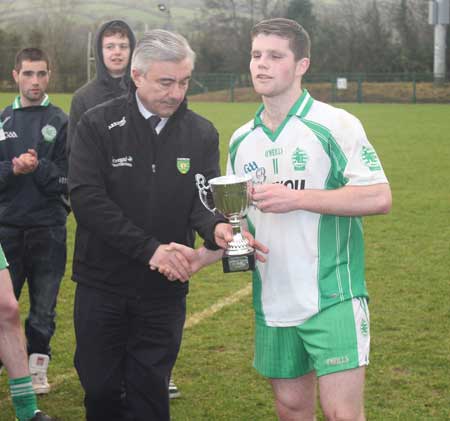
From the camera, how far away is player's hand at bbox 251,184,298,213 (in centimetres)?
344

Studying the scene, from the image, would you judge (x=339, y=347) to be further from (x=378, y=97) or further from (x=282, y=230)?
(x=378, y=97)

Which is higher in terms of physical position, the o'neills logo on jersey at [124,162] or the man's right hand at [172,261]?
the o'neills logo on jersey at [124,162]

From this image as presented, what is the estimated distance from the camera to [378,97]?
47969mm

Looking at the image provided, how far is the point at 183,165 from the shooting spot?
12.7 feet

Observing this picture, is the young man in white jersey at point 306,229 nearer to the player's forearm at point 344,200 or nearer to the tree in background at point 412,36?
the player's forearm at point 344,200

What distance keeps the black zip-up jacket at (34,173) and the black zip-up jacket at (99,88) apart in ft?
0.76

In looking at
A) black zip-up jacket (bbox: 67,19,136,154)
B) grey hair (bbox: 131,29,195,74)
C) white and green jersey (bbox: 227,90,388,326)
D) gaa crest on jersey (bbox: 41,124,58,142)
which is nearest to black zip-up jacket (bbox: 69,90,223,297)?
grey hair (bbox: 131,29,195,74)

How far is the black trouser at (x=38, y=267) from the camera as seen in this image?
541cm

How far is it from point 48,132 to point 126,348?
194cm

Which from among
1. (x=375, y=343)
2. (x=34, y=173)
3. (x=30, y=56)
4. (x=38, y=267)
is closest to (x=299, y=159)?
(x=34, y=173)

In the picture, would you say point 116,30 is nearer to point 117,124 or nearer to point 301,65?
point 117,124

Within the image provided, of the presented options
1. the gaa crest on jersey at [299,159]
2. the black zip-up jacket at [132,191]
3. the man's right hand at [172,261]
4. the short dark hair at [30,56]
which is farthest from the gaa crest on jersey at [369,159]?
the short dark hair at [30,56]

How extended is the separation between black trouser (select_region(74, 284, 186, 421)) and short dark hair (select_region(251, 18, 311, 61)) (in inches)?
50.3

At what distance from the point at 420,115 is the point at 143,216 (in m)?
31.6
